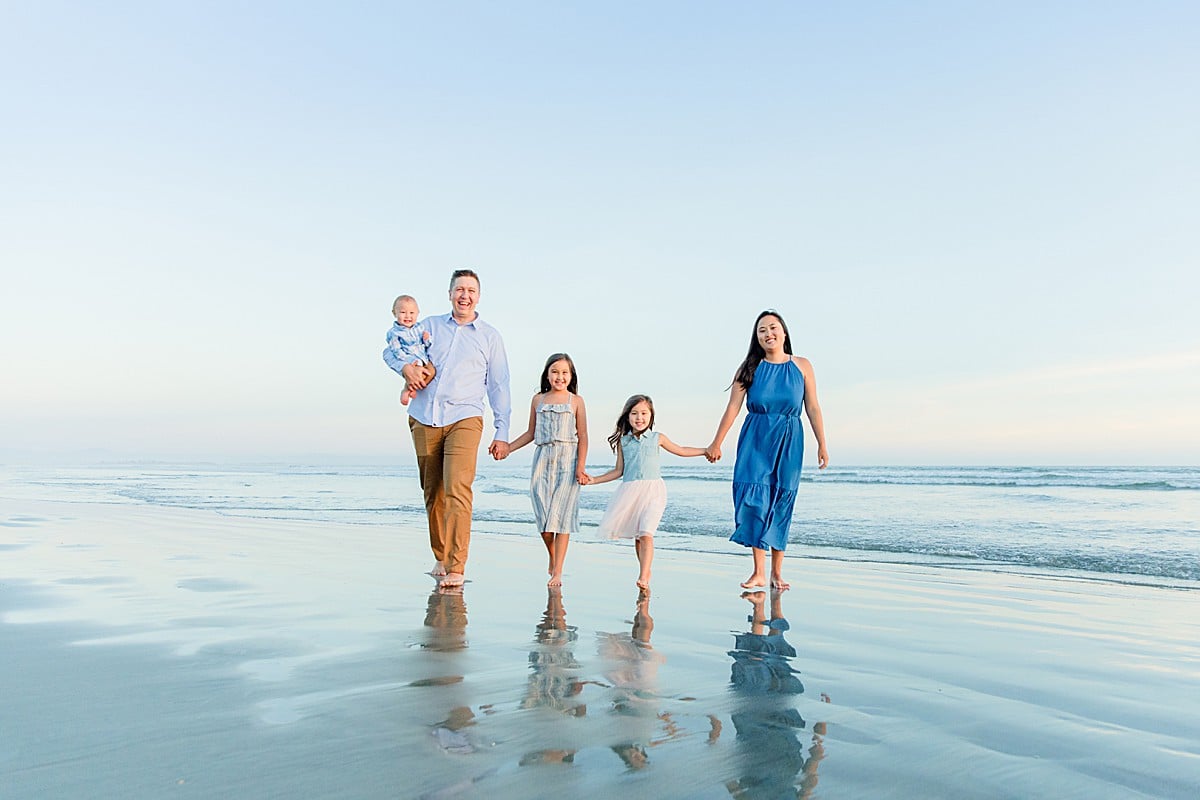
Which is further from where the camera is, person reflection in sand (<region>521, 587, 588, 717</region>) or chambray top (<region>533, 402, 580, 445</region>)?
chambray top (<region>533, 402, 580, 445</region>)

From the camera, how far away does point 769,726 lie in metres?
2.47

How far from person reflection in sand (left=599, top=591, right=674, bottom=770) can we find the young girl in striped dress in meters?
1.71

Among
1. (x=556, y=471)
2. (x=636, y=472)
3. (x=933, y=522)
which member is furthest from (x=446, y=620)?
(x=933, y=522)

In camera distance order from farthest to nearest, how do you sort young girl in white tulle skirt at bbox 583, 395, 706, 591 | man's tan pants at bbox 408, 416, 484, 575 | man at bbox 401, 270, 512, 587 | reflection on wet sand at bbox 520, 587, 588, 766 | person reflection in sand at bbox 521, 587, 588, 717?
young girl in white tulle skirt at bbox 583, 395, 706, 591
man at bbox 401, 270, 512, 587
man's tan pants at bbox 408, 416, 484, 575
person reflection in sand at bbox 521, 587, 588, 717
reflection on wet sand at bbox 520, 587, 588, 766

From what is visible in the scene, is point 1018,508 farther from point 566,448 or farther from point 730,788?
point 730,788

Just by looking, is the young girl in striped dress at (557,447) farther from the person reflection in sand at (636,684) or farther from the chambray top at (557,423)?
the person reflection in sand at (636,684)

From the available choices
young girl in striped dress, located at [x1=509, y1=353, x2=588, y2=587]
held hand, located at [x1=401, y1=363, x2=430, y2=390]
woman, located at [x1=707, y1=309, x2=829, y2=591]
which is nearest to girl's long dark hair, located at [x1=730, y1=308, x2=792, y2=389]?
woman, located at [x1=707, y1=309, x2=829, y2=591]

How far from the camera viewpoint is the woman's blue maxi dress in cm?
614

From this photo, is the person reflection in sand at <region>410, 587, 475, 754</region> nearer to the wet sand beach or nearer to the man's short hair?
the wet sand beach

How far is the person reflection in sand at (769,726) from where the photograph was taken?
201 cm

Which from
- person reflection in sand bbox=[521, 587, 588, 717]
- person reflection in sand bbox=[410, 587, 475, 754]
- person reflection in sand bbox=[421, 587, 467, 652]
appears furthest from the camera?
person reflection in sand bbox=[421, 587, 467, 652]

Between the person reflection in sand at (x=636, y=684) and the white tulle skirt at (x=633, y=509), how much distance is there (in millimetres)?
1593

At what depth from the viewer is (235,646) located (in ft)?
11.4

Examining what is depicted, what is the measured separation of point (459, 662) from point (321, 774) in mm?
1250
